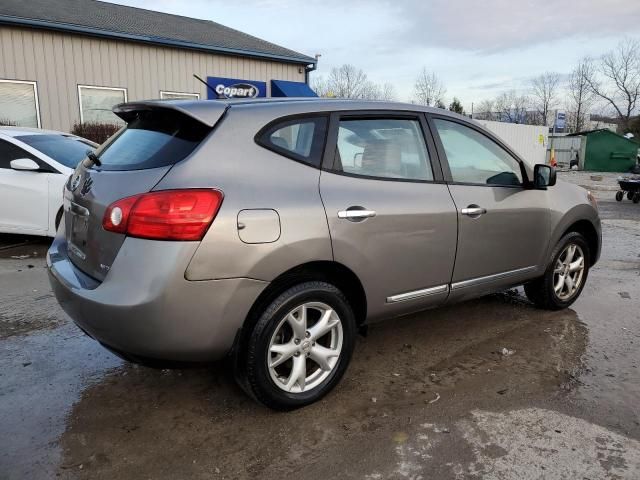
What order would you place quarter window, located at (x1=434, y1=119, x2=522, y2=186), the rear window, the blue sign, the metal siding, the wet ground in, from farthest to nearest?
the blue sign < the metal siding < quarter window, located at (x1=434, y1=119, x2=522, y2=186) < the rear window < the wet ground

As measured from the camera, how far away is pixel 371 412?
117 inches

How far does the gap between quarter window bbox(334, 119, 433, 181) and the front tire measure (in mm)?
765

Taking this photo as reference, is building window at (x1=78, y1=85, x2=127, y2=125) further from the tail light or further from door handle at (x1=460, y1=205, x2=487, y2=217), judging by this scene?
the tail light

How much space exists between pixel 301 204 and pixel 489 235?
164cm

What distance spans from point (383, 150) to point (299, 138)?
0.64 meters

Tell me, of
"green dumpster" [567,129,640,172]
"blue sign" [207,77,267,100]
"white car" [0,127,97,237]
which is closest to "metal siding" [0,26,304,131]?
"blue sign" [207,77,267,100]

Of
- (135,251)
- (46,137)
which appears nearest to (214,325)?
(135,251)

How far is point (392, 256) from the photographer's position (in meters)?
3.14

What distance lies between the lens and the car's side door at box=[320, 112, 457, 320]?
2.94 meters

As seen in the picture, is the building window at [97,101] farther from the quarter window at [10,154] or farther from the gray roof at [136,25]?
the quarter window at [10,154]

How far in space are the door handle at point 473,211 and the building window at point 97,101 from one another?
12.5m

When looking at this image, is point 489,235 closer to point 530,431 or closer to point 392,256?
point 392,256

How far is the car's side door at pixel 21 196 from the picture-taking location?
6.76 m

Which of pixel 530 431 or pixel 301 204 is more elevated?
pixel 301 204
